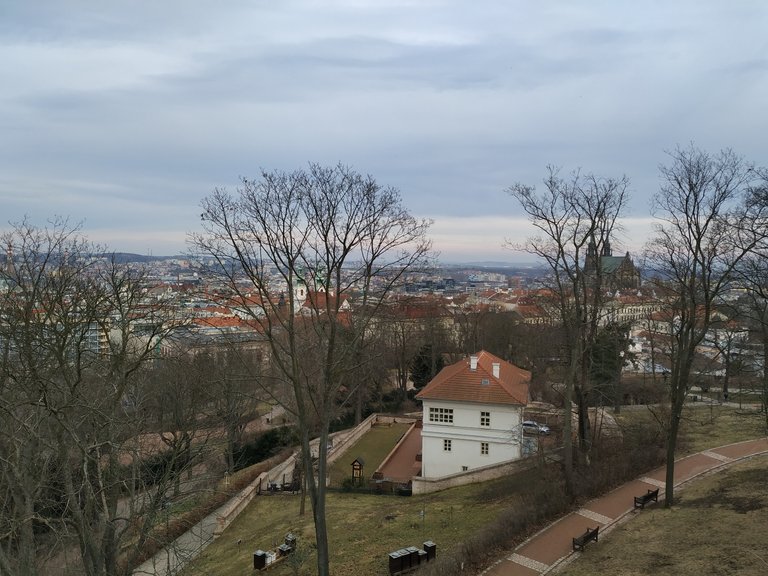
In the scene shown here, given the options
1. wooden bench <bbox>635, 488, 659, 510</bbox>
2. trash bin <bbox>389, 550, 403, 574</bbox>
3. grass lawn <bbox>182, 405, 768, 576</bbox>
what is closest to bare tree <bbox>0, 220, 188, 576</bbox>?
grass lawn <bbox>182, 405, 768, 576</bbox>

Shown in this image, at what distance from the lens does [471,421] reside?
2770cm

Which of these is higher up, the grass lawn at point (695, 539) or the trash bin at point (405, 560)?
the grass lawn at point (695, 539)

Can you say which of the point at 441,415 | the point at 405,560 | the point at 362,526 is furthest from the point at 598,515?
the point at 441,415

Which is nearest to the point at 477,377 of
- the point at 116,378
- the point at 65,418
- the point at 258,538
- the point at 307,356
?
the point at 307,356

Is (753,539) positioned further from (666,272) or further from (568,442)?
(666,272)

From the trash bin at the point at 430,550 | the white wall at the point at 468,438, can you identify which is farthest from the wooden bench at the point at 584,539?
the white wall at the point at 468,438

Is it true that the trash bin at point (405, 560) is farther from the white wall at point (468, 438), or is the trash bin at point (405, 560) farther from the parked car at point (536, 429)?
the parked car at point (536, 429)

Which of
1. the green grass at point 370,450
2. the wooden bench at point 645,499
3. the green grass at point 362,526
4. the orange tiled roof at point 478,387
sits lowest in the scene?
the green grass at point 370,450

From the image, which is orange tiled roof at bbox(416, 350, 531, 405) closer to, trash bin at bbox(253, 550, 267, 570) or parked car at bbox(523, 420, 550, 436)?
parked car at bbox(523, 420, 550, 436)

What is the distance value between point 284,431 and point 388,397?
1356 cm

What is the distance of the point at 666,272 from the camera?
15.7m

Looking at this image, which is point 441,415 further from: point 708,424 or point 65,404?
point 65,404

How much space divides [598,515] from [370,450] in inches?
741

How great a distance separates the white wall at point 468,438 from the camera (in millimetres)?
26891
